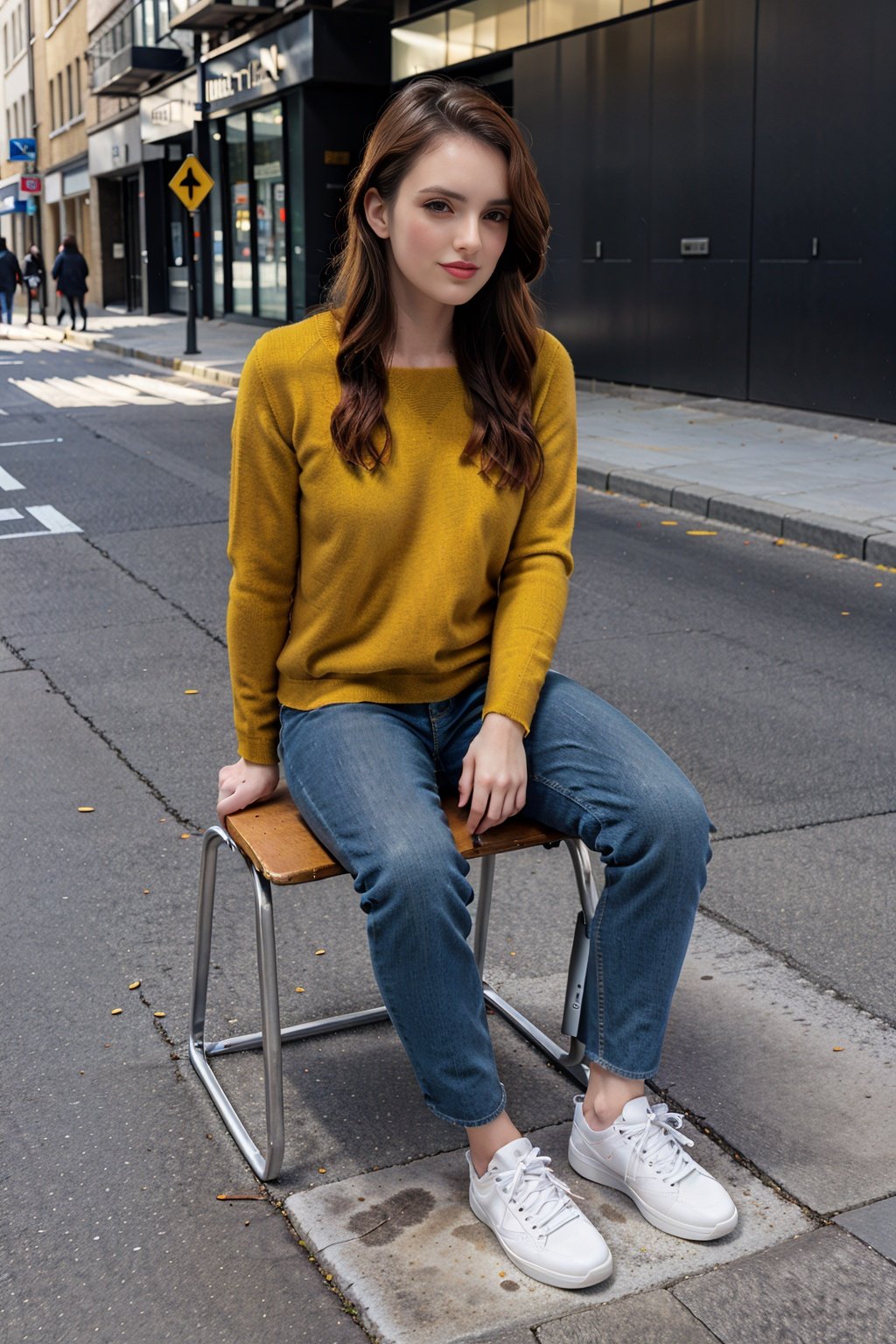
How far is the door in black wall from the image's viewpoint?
11.8 m

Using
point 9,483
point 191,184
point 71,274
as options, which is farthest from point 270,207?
point 9,483

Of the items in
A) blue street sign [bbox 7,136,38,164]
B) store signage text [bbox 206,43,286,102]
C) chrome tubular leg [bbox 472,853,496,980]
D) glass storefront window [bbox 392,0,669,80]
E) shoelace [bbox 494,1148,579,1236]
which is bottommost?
shoelace [bbox 494,1148,579,1236]

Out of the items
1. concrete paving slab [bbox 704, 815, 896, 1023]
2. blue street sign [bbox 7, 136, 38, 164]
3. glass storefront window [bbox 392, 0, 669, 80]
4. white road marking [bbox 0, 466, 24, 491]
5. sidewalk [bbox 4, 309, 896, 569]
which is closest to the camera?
concrete paving slab [bbox 704, 815, 896, 1023]

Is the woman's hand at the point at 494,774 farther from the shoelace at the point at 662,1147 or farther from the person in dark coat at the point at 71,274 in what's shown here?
the person in dark coat at the point at 71,274

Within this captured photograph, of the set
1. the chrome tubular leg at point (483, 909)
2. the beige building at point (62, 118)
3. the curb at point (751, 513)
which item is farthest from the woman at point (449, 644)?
the beige building at point (62, 118)

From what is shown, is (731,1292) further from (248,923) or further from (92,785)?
(92,785)

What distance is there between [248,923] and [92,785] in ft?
3.94

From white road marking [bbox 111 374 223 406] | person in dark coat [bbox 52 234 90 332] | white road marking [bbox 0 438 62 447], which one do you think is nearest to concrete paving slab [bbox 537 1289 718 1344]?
white road marking [bbox 0 438 62 447]

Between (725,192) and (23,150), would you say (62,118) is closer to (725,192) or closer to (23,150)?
(23,150)

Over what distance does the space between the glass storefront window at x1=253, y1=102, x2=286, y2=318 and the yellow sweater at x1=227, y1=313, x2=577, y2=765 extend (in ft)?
78.2

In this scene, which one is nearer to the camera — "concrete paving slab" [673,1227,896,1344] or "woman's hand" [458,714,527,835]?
"concrete paving slab" [673,1227,896,1344]

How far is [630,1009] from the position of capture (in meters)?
2.43

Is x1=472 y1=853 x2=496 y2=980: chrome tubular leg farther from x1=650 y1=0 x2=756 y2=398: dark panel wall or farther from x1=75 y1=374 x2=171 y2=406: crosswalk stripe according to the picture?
x1=75 y1=374 x2=171 y2=406: crosswalk stripe

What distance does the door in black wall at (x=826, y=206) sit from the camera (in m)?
11.8
